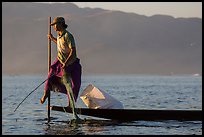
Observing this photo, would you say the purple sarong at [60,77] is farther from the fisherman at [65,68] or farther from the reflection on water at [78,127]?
the reflection on water at [78,127]

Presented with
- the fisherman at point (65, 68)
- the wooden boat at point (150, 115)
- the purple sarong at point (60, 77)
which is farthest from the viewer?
the wooden boat at point (150, 115)

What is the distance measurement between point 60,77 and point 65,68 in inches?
16.3

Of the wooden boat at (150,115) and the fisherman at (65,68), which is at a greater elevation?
the fisherman at (65,68)

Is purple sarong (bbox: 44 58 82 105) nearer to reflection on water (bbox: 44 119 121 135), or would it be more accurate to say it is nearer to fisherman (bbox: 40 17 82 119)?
fisherman (bbox: 40 17 82 119)

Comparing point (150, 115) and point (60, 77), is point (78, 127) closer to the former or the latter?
point (60, 77)

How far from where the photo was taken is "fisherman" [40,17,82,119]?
769 inches

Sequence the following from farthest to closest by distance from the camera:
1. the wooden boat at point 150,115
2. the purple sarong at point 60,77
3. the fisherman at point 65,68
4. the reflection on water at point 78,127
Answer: the wooden boat at point 150,115 < the purple sarong at point 60,77 < the fisherman at point 65,68 < the reflection on water at point 78,127

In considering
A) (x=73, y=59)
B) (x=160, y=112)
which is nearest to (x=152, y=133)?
(x=160, y=112)

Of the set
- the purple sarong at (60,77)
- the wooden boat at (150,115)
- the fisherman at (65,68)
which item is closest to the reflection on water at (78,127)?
the wooden boat at (150,115)

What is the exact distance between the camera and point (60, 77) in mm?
19875

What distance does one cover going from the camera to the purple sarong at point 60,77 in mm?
19750

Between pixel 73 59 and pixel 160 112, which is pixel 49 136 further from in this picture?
pixel 160 112

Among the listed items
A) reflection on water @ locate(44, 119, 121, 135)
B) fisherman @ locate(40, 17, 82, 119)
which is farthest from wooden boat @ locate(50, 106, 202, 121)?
fisherman @ locate(40, 17, 82, 119)

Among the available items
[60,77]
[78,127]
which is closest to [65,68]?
[60,77]
